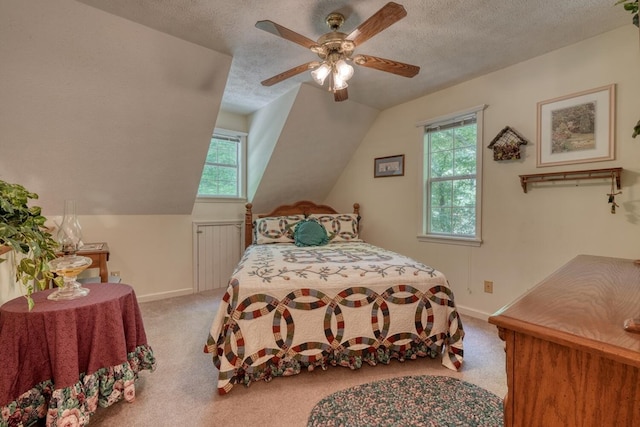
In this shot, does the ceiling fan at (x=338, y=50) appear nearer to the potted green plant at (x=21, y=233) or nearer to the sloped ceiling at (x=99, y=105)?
the sloped ceiling at (x=99, y=105)

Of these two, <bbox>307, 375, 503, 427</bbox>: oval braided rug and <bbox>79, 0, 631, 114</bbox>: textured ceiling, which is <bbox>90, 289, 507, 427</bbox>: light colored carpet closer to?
<bbox>307, 375, 503, 427</bbox>: oval braided rug

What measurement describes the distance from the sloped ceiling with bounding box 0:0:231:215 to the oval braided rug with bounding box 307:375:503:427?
269cm

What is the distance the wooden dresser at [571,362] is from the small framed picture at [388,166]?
296cm

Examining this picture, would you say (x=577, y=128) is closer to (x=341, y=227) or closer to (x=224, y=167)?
(x=341, y=227)

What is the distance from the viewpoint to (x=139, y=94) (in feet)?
8.32

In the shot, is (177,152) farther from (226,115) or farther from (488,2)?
(488,2)

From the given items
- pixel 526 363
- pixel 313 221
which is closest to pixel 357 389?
pixel 526 363

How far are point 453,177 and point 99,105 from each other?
3.41m

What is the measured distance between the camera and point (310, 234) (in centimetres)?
342

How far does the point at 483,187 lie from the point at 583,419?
2.62m

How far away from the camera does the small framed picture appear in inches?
145

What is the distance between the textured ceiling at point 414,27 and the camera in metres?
1.91

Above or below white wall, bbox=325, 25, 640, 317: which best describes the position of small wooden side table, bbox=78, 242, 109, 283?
below

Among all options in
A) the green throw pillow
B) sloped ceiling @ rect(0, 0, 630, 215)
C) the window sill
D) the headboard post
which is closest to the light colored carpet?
the window sill
